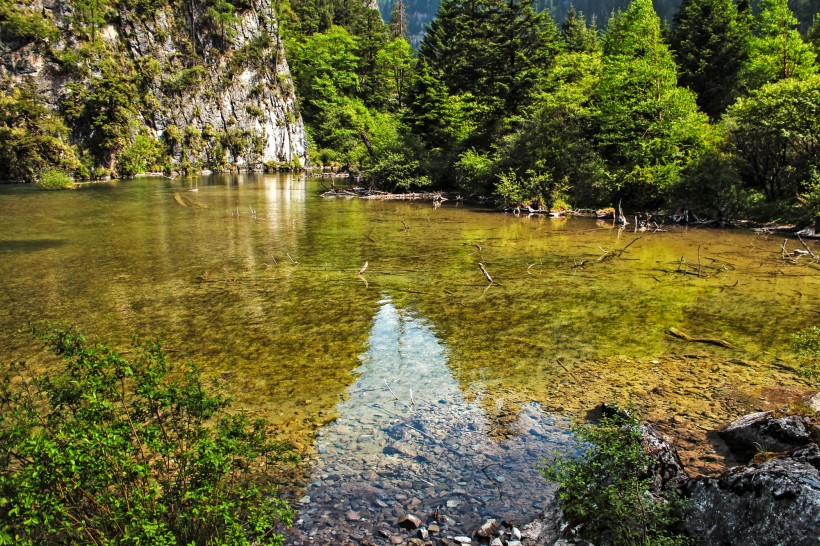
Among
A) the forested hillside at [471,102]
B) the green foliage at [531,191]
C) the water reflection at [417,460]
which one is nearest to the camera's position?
the water reflection at [417,460]

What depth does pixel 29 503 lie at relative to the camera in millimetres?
3314

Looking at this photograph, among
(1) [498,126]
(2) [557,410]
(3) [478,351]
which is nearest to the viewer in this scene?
(2) [557,410]

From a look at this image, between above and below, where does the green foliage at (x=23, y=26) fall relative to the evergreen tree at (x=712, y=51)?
above

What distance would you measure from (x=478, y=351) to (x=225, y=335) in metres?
5.54

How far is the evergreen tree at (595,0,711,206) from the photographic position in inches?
1180

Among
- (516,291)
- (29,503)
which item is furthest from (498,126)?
(29,503)

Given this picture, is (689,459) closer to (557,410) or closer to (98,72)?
(557,410)

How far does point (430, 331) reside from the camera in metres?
11.6

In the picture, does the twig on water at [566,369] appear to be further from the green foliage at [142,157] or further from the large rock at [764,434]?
the green foliage at [142,157]

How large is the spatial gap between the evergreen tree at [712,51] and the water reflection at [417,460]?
159ft

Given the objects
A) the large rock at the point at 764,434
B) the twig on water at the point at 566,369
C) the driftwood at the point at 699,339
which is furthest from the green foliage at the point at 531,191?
the large rock at the point at 764,434

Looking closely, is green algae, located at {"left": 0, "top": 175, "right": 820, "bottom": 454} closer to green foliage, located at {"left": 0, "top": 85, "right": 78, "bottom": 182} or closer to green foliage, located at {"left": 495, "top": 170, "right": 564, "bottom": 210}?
green foliage, located at {"left": 495, "top": 170, "right": 564, "bottom": 210}

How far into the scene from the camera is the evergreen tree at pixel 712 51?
46.2 metres

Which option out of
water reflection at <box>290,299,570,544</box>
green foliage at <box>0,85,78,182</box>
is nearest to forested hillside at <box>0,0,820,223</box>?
green foliage at <box>0,85,78,182</box>
